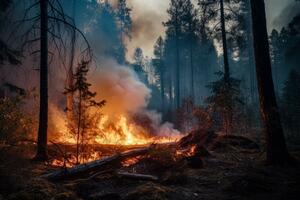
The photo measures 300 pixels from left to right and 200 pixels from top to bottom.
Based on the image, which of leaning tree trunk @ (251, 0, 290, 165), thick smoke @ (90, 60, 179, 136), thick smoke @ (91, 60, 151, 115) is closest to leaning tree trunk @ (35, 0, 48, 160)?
leaning tree trunk @ (251, 0, 290, 165)

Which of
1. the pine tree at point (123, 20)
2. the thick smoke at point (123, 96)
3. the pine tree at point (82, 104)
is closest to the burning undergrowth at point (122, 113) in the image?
the thick smoke at point (123, 96)

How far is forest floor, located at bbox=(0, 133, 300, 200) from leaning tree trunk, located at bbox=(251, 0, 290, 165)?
24.7 inches

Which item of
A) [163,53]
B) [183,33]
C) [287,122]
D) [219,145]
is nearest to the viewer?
[219,145]

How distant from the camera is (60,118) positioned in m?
22.6

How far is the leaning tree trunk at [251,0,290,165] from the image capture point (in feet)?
28.1

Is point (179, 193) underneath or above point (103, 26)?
underneath

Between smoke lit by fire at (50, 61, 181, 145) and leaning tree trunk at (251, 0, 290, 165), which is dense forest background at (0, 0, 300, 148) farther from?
leaning tree trunk at (251, 0, 290, 165)

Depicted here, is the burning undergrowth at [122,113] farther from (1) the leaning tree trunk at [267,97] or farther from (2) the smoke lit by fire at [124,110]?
(1) the leaning tree trunk at [267,97]

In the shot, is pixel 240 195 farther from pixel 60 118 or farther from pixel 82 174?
pixel 60 118

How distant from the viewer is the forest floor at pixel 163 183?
5145mm

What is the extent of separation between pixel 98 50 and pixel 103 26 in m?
12.1

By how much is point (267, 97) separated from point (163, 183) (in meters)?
4.80

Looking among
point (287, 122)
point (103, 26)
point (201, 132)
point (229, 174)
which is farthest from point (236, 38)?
point (103, 26)

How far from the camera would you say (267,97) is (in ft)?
29.2
